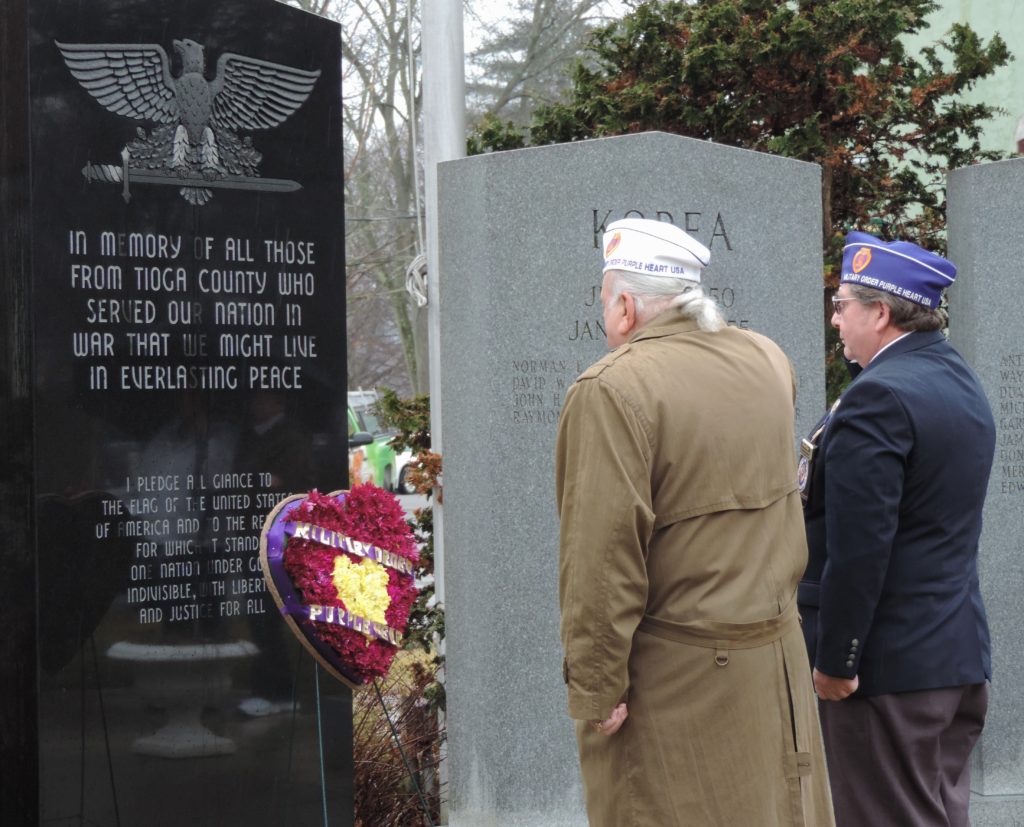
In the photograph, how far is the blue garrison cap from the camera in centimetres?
371

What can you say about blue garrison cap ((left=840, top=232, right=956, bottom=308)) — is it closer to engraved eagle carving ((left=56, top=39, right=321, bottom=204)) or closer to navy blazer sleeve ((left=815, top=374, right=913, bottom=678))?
navy blazer sleeve ((left=815, top=374, right=913, bottom=678))

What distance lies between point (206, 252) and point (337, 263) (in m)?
0.53

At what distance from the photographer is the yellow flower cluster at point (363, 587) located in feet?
13.4

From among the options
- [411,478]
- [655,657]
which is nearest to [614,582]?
[655,657]

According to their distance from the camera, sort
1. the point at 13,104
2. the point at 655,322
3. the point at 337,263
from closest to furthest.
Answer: the point at 655,322, the point at 13,104, the point at 337,263

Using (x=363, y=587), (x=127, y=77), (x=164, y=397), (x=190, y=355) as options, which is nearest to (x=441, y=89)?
(x=127, y=77)

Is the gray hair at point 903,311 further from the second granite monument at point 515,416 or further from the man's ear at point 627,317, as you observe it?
the second granite monument at point 515,416

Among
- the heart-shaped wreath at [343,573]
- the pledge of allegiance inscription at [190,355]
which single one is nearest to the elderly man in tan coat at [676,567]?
the heart-shaped wreath at [343,573]

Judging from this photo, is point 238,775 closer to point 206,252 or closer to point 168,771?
point 168,771

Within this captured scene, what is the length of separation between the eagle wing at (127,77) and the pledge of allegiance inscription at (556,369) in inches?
61.9

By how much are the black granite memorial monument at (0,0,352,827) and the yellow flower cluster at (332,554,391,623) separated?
730 millimetres

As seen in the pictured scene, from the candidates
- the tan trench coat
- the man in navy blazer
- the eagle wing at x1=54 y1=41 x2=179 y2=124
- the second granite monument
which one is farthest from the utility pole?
the tan trench coat

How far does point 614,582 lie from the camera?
2828mm

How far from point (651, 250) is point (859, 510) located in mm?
954
